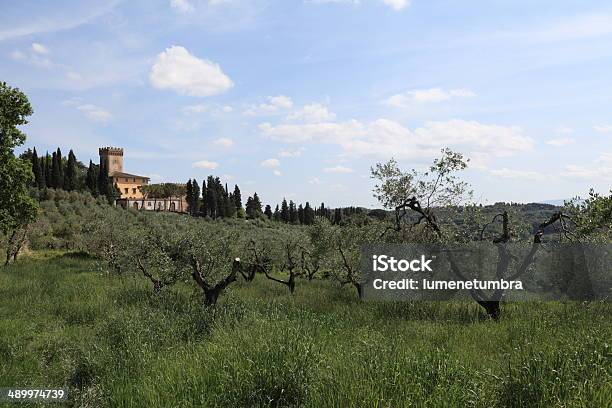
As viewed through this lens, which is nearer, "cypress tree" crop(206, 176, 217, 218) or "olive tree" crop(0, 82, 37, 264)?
"olive tree" crop(0, 82, 37, 264)

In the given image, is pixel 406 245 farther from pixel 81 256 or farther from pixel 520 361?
pixel 81 256

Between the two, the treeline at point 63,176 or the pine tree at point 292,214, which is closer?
the treeline at point 63,176

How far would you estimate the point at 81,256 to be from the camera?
39.7 meters

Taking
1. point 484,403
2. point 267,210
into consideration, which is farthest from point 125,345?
point 267,210

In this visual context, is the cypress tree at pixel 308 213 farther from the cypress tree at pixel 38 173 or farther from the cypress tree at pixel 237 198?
the cypress tree at pixel 38 173

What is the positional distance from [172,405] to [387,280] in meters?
13.8

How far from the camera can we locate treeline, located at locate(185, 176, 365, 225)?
97.0 m

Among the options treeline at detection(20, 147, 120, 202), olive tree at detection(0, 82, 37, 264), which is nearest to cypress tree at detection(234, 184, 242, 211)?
treeline at detection(20, 147, 120, 202)

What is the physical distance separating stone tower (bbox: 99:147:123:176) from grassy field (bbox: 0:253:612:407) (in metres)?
140

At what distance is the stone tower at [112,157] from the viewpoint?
478 feet

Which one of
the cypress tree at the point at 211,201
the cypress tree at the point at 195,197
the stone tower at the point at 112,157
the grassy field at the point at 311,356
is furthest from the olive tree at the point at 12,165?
the stone tower at the point at 112,157

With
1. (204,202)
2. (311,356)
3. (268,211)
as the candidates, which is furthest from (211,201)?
(311,356)

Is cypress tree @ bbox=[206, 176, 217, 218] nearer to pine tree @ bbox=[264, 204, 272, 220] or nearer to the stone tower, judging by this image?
pine tree @ bbox=[264, 204, 272, 220]

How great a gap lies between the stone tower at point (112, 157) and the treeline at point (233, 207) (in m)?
55.3
